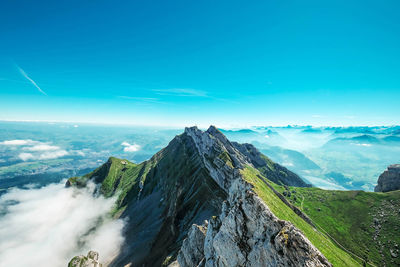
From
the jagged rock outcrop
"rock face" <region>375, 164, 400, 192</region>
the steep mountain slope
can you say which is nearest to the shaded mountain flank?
the steep mountain slope

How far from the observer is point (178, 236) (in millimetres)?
97938

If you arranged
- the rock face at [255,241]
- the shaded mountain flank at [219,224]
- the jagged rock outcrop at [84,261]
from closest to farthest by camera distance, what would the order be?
1. the rock face at [255,241]
2. the shaded mountain flank at [219,224]
3. the jagged rock outcrop at [84,261]

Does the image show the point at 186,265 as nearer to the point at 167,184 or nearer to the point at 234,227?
the point at 234,227

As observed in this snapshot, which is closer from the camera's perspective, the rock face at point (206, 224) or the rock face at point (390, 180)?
the rock face at point (206, 224)

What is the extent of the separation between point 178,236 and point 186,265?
45.9 meters

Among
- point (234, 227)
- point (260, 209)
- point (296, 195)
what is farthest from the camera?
point (296, 195)

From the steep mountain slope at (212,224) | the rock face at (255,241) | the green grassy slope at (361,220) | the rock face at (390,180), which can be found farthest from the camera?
the rock face at (390,180)

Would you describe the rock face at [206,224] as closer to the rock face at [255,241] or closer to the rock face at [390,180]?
the rock face at [255,241]

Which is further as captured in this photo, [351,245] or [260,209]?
[351,245]

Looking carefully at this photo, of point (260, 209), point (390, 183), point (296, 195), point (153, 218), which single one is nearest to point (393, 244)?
point (296, 195)

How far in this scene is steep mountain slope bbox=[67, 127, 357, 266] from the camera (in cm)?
2589

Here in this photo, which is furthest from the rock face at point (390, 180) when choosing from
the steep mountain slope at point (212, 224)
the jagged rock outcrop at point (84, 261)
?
the jagged rock outcrop at point (84, 261)

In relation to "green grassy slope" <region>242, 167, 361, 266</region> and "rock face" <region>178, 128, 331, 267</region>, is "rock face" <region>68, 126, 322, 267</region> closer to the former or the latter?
"rock face" <region>178, 128, 331, 267</region>

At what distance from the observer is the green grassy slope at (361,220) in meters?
83.6
